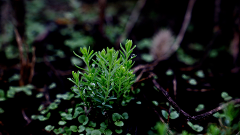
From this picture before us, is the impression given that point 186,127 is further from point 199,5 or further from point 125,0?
point 125,0

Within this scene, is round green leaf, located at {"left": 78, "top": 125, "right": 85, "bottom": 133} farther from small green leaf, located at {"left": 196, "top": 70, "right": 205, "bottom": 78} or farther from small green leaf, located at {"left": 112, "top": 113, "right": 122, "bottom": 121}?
small green leaf, located at {"left": 196, "top": 70, "right": 205, "bottom": 78}

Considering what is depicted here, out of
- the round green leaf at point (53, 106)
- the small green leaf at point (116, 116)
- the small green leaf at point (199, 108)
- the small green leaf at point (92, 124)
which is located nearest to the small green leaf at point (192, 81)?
the small green leaf at point (199, 108)

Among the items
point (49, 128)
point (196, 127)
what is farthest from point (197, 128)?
point (49, 128)

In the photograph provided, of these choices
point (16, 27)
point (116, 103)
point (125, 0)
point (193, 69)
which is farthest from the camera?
point (125, 0)

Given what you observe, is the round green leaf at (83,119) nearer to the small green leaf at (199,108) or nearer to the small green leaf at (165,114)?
the small green leaf at (165,114)

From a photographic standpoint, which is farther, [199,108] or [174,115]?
[199,108]

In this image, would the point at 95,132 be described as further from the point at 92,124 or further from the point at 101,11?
the point at 101,11

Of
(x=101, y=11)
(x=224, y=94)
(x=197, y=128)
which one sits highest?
(x=101, y=11)

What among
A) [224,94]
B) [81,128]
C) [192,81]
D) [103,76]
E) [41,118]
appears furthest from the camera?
[192,81]

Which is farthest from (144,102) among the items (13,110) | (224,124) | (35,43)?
(35,43)

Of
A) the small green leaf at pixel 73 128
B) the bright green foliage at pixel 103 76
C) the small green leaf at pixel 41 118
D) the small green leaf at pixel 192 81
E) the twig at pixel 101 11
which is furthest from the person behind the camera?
the twig at pixel 101 11

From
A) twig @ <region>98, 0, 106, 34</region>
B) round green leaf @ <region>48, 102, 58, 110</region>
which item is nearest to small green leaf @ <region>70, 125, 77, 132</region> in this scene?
round green leaf @ <region>48, 102, 58, 110</region>
